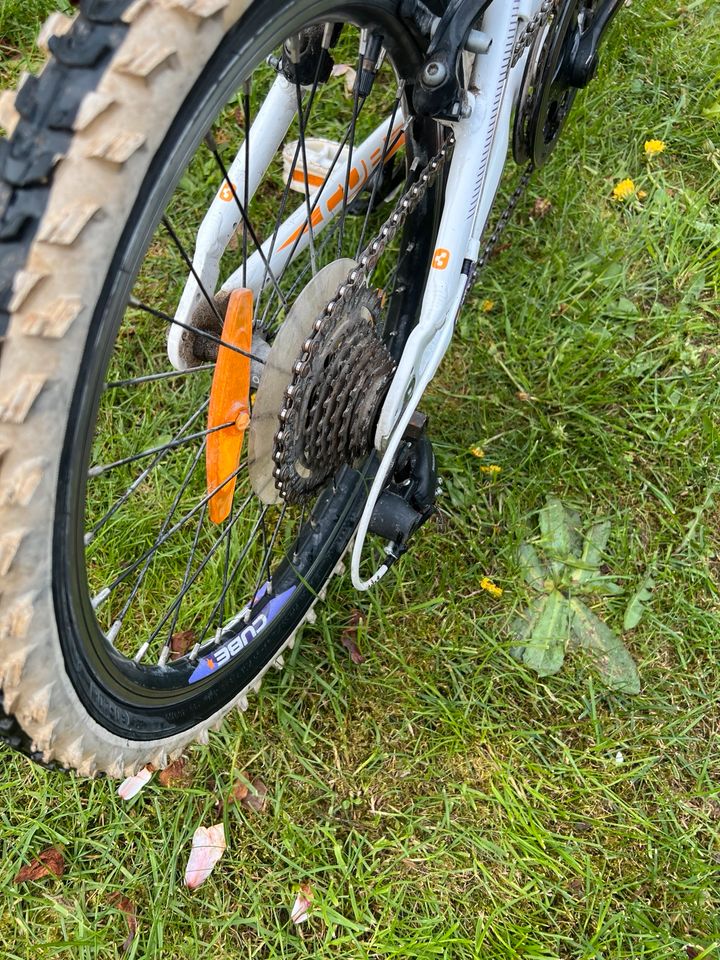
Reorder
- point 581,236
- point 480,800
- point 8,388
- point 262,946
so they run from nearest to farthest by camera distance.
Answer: point 8,388
point 262,946
point 480,800
point 581,236

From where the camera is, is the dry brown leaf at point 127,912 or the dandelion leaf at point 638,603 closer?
the dry brown leaf at point 127,912

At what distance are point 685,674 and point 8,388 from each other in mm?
1422

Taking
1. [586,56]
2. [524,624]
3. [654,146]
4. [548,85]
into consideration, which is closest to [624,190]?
[654,146]

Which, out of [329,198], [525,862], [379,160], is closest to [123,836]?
[525,862]

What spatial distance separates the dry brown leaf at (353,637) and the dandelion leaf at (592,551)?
1.52 ft

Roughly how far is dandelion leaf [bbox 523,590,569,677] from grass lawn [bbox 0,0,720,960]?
4cm

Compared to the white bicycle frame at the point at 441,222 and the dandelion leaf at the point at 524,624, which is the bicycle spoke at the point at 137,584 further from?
the dandelion leaf at the point at 524,624

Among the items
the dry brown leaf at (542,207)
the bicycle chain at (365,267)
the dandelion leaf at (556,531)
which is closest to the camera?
the bicycle chain at (365,267)

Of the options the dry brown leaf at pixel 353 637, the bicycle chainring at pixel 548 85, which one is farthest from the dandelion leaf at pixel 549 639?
the bicycle chainring at pixel 548 85

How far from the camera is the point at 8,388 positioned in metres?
0.68

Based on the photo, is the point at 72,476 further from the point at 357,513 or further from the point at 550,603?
the point at 550,603

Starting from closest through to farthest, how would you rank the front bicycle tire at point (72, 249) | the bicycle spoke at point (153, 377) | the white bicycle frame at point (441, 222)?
the front bicycle tire at point (72, 249) < the bicycle spoke at point (153, 377) < the white bicycle frame at point (441, 222)

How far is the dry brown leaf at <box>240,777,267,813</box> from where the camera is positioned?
1513 mm

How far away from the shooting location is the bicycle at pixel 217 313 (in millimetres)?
683
